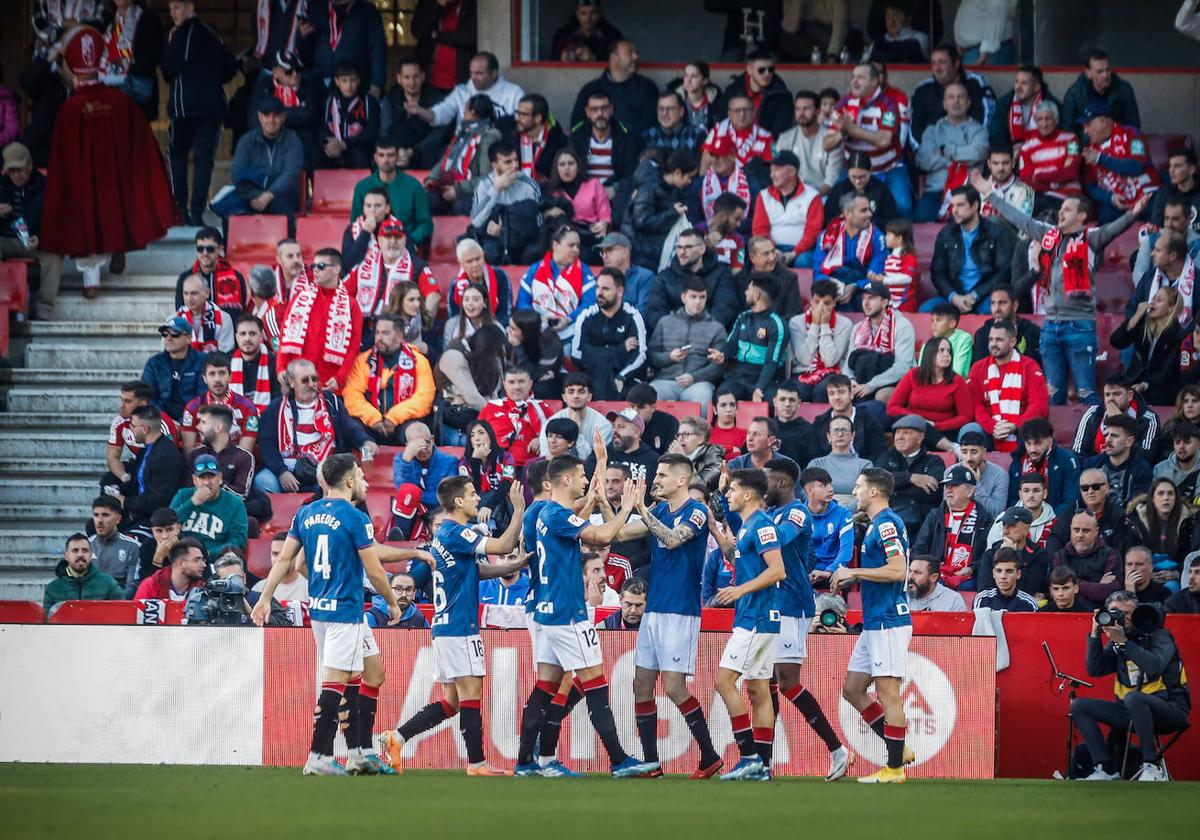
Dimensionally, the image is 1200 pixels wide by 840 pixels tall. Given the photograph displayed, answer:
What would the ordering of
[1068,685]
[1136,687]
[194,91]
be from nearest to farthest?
[1136,687], [1068,685], [194,91]

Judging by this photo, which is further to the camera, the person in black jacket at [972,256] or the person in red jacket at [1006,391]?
the person in black jacket at [972,256]

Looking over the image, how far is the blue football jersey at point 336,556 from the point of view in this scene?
425 inches

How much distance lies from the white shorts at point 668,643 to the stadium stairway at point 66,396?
6.86m

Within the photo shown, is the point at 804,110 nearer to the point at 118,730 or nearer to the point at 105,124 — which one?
the point at 105,124

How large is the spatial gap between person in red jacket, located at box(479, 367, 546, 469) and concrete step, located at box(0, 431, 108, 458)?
4285 millimetres

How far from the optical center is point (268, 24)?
18922 mm

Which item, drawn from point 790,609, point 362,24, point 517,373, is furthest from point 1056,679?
point 362,24

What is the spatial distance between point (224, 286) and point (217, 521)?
319cm

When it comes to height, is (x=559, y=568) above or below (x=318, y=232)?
below

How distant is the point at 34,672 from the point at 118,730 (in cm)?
72

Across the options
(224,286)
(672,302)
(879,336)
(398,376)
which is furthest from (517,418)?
(224,286)

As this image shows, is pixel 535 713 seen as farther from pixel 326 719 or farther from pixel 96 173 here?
pixel 96 173

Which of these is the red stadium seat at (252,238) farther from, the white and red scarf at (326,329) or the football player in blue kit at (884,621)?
the football player in blue kit at (884,621)

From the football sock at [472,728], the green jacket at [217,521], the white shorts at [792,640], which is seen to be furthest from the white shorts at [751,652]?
the green jacket at [217,521]
